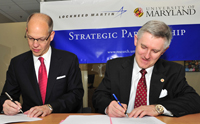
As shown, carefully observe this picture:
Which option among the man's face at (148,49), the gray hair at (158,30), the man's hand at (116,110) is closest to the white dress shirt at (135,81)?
the man's face at (148,49)

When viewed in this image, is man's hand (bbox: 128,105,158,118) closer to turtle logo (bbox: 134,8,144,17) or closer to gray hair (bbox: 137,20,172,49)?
gray hair (bbox: 137,20,172,49)

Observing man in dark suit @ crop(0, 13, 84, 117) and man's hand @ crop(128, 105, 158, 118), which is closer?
man's hand @ crop(128, 105, 158, 118)

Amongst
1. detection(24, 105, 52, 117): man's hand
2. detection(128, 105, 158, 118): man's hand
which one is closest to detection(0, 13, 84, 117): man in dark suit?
detection(24, 105, 52, 117): man's hand

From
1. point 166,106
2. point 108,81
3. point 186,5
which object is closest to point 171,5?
point 186,5

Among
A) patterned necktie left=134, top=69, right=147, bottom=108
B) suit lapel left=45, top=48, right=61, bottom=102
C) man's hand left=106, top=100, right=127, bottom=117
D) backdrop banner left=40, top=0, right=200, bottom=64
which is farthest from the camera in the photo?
backdrop banner left=40, top=0, right=200, bottom=64

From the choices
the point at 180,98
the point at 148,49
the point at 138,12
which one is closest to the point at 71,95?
the point at 148,49

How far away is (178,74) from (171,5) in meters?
1.90

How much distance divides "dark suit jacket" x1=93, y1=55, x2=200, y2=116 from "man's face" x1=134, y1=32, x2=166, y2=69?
0.55 ft

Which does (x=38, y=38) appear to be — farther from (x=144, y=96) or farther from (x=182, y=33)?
(x=182, y=33)

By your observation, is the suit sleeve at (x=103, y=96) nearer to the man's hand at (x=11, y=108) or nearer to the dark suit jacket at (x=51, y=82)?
the dark suit jacket at (x=51, y=82)

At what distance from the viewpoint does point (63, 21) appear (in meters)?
3.57

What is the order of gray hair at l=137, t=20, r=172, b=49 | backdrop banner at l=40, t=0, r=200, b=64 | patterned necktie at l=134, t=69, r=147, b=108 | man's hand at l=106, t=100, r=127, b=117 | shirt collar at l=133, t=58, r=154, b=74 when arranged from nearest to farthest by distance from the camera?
man's hand at l=106, t=100, r=127, b=117
gray hair at l=137, t=20, r=172, b=49
patterned necktie at l=134, t=69, r=147, b=108
shirt collar at l=133, t=58, r=154, b=74
backdrop banner at l=40, t=0, r=200, b=64

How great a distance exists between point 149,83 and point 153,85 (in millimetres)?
61

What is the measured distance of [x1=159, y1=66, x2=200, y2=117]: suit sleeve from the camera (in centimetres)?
154
